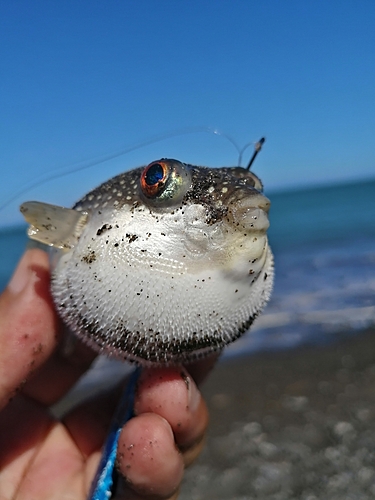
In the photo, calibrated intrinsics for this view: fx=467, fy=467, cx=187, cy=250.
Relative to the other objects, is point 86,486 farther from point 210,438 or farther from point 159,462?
point 210,438

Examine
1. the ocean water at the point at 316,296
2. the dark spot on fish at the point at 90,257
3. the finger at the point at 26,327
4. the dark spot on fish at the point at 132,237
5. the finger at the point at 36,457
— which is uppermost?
the dark spot on fish at the point at 132,237

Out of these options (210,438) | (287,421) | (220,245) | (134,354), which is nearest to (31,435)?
(134,354)

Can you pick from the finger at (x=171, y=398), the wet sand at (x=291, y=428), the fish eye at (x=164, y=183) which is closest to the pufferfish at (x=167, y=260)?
the fish eye at (x=164, y=183)

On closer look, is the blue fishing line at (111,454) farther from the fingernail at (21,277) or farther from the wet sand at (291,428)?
the wet sand at (291,428)

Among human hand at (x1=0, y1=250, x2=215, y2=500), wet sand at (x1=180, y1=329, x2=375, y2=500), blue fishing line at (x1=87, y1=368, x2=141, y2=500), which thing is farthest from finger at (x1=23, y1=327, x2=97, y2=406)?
wet sand at (x1=180, y1=329, x2=375, y2=500)

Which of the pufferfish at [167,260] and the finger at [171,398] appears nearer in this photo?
the pufferfish at [167,260]

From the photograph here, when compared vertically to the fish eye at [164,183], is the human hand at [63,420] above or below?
below

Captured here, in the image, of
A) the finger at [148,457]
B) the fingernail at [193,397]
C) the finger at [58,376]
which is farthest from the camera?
the finger at [58,376]

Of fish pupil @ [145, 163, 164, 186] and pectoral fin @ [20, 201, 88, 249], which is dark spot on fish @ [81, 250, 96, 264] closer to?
pectoral fin @ [20, 201, 88, 249]
